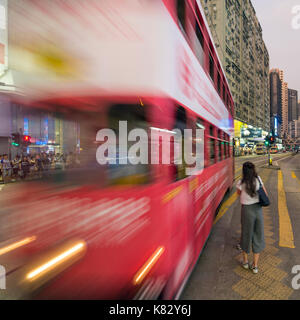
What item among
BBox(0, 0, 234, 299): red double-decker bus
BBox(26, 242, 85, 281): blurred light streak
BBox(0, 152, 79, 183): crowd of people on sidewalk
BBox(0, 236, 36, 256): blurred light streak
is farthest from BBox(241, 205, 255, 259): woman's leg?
BBox(0, 236, 36, 256): blurred light streak

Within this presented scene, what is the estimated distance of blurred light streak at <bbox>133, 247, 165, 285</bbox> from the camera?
1461 mm

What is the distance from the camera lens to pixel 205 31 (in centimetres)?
306

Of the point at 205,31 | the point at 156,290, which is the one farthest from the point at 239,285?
the point at 205,31

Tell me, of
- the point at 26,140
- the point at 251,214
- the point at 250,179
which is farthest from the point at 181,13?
the point at 251,214

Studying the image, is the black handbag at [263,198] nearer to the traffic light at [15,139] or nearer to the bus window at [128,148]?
the bus window at [128,148]

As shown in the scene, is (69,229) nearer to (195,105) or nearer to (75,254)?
(75,254)

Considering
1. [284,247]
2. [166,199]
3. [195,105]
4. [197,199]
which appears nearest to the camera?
[166,199]

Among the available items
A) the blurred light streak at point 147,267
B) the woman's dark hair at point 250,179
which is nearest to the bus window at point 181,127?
the blurred light streak at point 147,267

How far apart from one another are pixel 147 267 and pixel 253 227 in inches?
81.3

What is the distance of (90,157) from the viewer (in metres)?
1.54

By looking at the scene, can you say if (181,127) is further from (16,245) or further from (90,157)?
(16,245)

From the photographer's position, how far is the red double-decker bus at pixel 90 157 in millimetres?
1359
